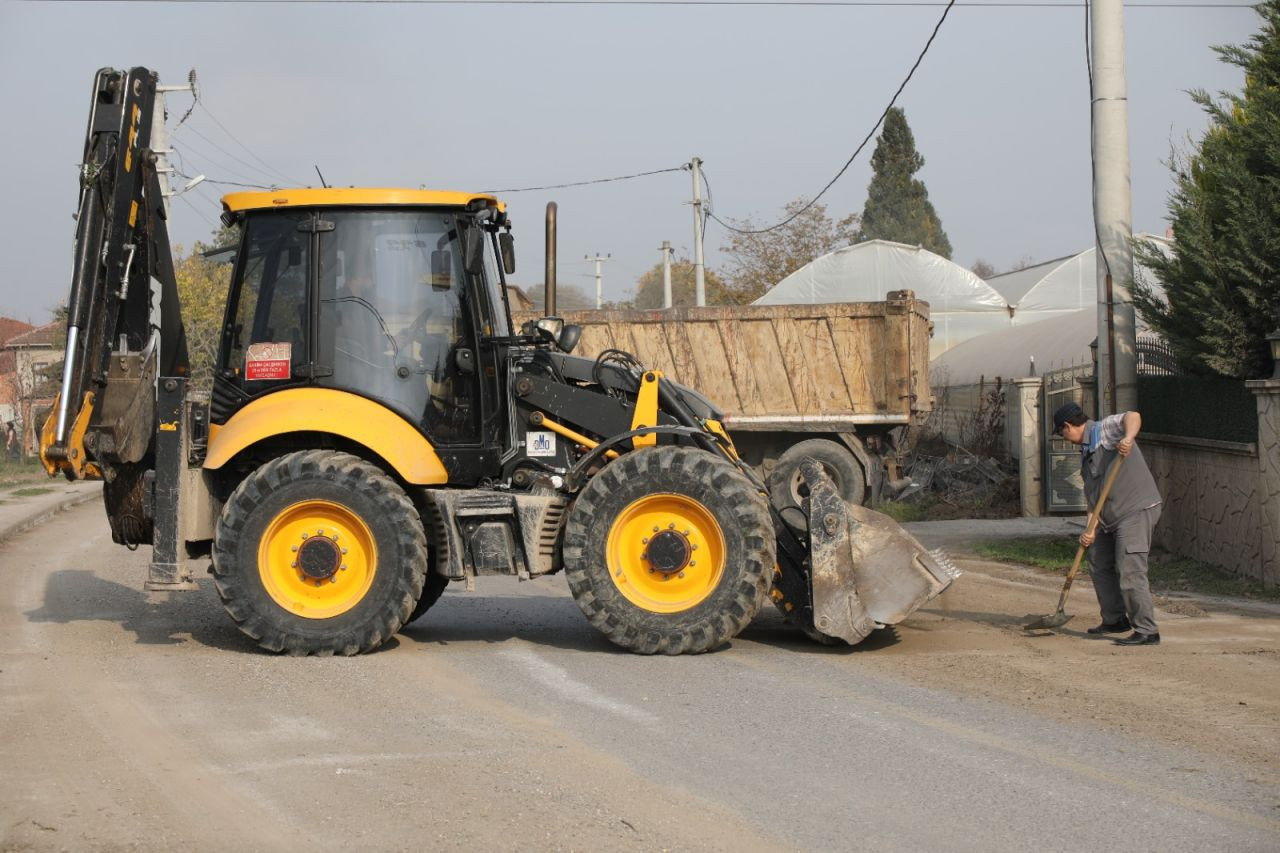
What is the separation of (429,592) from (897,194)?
202 feet

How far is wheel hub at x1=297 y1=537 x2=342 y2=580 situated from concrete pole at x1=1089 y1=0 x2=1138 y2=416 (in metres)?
7.96

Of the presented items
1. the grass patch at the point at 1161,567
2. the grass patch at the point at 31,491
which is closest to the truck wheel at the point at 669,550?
the grass patch at the point at 1161,567

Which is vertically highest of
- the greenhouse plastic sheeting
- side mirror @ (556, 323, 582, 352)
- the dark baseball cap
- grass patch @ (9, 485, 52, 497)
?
the greenhouse plastic sheeting

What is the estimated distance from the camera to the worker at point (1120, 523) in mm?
8727

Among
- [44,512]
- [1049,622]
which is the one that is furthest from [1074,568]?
[44,512]

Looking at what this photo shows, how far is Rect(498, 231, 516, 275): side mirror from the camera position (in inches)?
362

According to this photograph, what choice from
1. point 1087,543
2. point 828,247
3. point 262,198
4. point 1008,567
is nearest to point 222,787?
point 262,198

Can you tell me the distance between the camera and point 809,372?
18.0 m

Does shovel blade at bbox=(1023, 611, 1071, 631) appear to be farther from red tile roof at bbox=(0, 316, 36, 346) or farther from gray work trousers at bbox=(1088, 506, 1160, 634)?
red tile roof at bbox=(0, 316, 36, 346)

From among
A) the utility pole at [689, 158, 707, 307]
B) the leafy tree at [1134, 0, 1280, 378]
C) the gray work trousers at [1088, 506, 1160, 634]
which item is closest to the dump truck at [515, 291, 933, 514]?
the leafy tree at [1134, 0, 1280, 378]

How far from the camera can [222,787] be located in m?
5.63

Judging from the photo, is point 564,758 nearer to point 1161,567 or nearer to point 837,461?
point 1161,567

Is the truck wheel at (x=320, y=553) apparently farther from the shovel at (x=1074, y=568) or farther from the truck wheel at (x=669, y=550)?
the shovel at (x=1074, y=568)

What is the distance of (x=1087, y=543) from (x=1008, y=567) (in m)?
4.33
